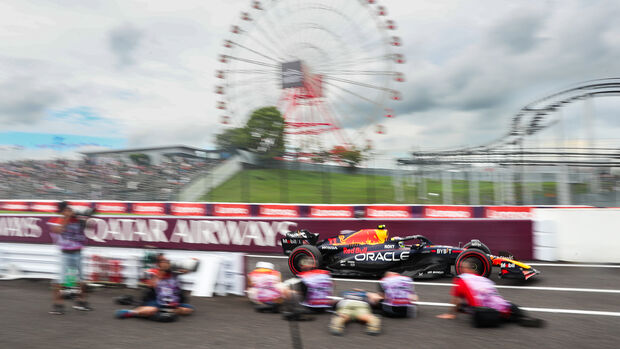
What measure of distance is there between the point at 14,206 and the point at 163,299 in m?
22.0

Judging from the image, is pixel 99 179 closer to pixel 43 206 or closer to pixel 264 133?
pixel 43 206

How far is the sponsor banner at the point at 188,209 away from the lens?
59.3ft

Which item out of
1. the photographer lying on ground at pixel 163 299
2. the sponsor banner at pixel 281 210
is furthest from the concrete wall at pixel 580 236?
the photographer lying on ground at pixel 163 299

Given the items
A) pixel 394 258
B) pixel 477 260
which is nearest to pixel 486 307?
pixel 477 260

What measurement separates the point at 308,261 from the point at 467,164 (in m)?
10.7

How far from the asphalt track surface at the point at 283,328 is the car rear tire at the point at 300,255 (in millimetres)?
2203

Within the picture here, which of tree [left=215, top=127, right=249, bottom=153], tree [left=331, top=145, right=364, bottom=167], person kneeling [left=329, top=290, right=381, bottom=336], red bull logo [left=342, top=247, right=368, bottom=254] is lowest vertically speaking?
person kneeling [left=329, top=290, right=381, bottom=336]

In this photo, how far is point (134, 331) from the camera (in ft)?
20.0

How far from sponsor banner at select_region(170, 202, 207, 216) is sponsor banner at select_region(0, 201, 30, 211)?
32.4 ft

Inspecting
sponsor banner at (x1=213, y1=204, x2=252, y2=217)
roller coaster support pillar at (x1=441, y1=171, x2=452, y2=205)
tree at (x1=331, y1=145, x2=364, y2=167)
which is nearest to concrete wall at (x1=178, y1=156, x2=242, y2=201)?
sponsor banner at (x1=213, y1=204, x2=252, y2=217)

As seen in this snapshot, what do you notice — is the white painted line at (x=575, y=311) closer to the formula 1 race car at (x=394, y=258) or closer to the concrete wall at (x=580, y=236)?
the formula 1 race car at (x=394, y=258)

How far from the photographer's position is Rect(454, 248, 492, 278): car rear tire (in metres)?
8.75

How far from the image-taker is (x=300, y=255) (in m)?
10.0

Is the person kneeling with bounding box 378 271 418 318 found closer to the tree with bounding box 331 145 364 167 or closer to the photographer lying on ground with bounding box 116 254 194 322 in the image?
the photographer lying on ground with bounding box 116 254 194 322
